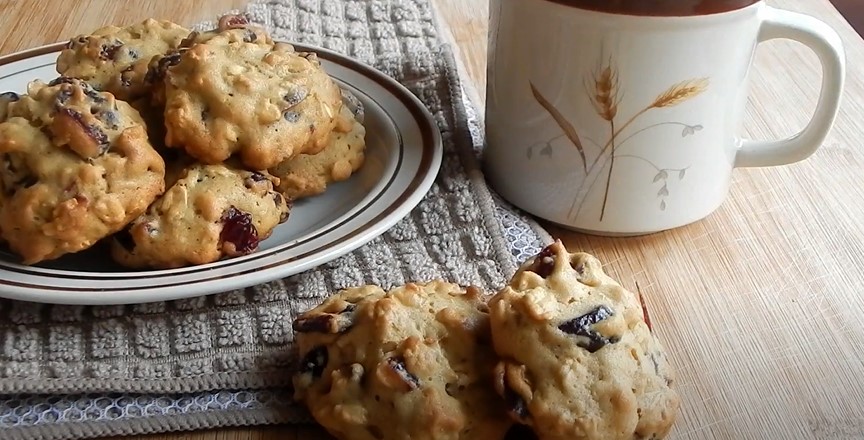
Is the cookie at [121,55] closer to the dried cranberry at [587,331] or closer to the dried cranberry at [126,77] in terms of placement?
the dried cranberry at [126,77]

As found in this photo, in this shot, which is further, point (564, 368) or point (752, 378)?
point (752, 378)

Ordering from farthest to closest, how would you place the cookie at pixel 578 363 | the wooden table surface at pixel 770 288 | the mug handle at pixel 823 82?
the mug handle at pixel 823 82 → the wooden table surface at pixel 770 288 → the cookie at pixel 578 363

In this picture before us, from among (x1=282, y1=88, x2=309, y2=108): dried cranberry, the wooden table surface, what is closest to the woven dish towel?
the wooden table surface

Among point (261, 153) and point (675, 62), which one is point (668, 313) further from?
point (261, 153)

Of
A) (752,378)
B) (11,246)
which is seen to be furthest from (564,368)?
(11,246)

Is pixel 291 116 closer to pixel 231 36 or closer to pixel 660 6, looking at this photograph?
pixel 231 36

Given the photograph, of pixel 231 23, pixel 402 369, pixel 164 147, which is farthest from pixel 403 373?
pixel 231 23

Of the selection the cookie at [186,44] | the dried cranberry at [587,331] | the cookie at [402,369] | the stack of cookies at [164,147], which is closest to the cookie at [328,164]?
the stack of cookies at [164,147]
